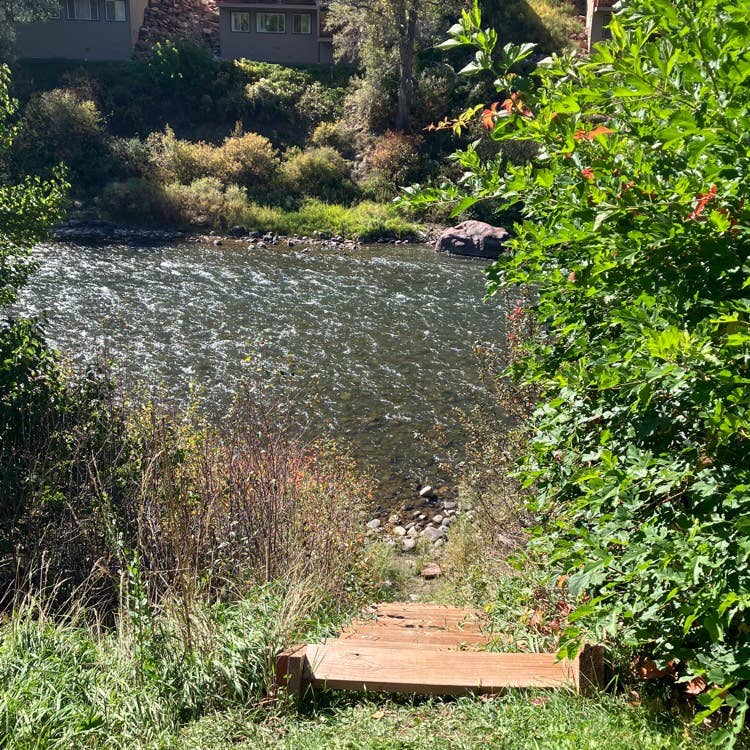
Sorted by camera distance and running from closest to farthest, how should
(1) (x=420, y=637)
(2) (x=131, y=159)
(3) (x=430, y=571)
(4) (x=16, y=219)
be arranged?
(1) (x=420, y=637) → (3) (x=430, y=571) → (4) (x=16, y=219) → (2) (x=131, y=159)

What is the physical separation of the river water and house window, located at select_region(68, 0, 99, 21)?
18.7 m

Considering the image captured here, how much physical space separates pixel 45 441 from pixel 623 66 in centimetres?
684

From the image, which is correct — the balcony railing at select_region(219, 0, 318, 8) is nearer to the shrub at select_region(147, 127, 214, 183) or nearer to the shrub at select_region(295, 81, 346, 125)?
the shrub at select_region(295, 81, 346, 125)

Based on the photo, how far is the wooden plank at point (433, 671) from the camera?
3986 mm

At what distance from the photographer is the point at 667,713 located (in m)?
3.58

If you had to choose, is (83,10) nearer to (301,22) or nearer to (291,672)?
(301,22)

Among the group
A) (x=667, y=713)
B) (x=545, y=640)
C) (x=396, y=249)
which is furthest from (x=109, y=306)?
(x=667, y=713)

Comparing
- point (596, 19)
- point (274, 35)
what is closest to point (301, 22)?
point (274, 35)

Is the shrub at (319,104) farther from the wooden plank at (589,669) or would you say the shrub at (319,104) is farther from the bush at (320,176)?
the wooden plank at (589,669)

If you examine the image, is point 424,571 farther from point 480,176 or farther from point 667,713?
point 480,176

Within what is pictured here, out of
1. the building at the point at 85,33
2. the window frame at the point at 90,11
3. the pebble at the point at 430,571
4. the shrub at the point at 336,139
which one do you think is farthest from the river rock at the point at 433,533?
the window frame at the point at 90,11

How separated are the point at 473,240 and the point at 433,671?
21637 mm

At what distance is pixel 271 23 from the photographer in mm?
37969

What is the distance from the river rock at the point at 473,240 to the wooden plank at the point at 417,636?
2000 centimetres
